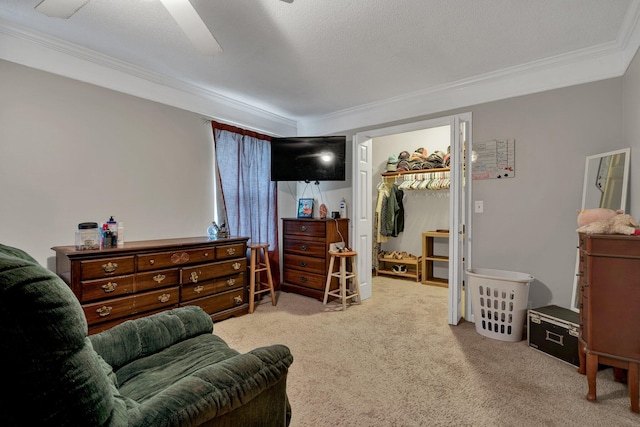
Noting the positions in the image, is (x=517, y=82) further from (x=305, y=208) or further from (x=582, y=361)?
(x=305, y=208)

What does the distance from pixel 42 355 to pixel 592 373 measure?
8.24ft

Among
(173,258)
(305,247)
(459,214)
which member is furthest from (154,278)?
(459,214)

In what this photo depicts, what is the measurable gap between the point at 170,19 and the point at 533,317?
3516mm

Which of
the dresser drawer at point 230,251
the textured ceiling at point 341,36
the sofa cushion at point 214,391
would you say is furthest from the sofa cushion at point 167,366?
the textured ceiling at point 341,36

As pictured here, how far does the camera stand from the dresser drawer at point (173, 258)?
2475 mm

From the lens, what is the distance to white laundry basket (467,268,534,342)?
2525mm

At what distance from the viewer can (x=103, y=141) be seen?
2648 millimetres

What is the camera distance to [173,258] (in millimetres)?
2646

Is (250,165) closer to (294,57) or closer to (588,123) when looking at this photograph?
(294,57)

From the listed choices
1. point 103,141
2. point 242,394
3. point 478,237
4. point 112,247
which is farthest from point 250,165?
point 242,394

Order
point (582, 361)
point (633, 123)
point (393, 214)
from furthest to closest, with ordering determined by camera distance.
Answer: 1. point (393, 214)
2. point (633, 123)
3. point (582, 361)

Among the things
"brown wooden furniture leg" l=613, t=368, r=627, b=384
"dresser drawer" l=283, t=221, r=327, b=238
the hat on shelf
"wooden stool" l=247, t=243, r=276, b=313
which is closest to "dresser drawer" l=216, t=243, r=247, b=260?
"wooden stool" l=247, t=243, r=276, b=313

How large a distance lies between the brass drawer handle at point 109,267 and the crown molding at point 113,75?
158cm

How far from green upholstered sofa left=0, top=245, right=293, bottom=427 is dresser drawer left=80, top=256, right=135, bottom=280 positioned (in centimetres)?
107
